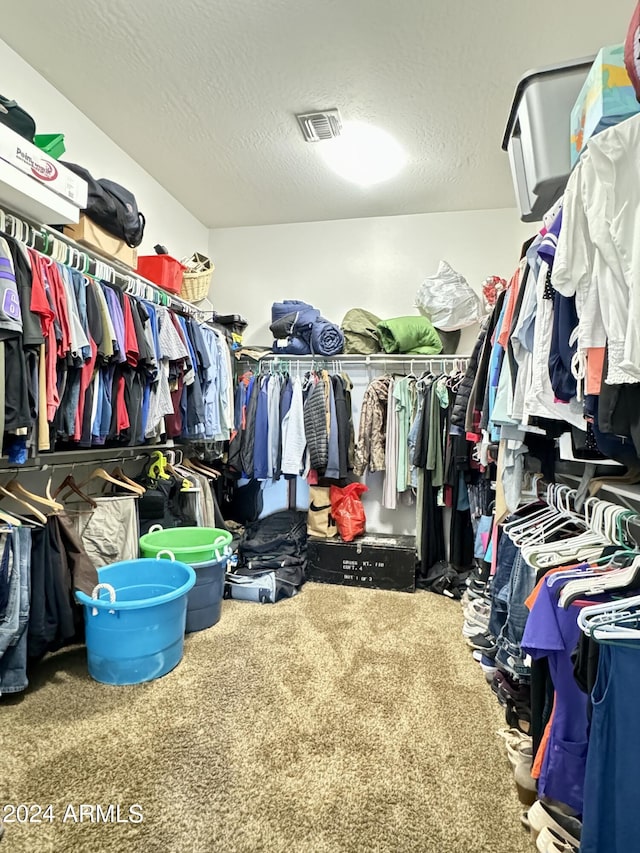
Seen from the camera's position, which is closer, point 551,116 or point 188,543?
point 551,116

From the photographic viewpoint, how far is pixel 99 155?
276cm

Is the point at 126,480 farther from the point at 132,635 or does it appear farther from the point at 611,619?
the point at 611,619

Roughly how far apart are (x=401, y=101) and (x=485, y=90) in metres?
0.45

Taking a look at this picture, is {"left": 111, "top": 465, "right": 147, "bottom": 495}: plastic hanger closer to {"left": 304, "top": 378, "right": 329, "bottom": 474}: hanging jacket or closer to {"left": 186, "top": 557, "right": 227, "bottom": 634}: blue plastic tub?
{"left": 186, "top": 557, "right": 227, "bottom": 634}: blue plastic tub

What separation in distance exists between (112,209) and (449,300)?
230cm

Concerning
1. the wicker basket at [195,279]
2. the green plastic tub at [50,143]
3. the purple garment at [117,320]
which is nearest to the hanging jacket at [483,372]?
the purple garment at [117,320]

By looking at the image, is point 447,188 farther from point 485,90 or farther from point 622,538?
point 622,538

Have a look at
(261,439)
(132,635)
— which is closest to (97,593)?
(132,635)

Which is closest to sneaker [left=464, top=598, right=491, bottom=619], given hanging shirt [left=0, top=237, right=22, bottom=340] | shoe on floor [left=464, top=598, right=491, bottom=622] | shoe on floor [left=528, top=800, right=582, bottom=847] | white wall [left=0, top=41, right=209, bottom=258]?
shoe on floor [left=464, top=598, right=491, bottom=622]

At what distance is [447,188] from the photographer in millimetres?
3320

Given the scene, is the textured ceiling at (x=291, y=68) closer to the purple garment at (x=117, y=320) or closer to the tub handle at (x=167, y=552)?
the purple garment at (x=117, y=320)

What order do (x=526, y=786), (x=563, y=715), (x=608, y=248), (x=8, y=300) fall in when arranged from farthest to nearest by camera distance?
(x=8, y=300)
(x=526, y=786)
(x=563, y=715)
(x=608, y=248)

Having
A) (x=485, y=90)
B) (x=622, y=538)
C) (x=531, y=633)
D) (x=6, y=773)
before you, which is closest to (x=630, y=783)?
(x=531, y=633)

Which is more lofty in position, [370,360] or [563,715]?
[370,360]
